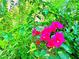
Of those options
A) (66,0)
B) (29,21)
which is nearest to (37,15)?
(29,21)

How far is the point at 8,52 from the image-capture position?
2.55 metres

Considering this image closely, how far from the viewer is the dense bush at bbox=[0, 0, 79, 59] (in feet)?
7.52

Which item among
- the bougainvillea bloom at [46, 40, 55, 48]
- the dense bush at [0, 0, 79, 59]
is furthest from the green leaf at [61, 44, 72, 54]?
the bougainvillea bloom at [46, 40, 55, 48]

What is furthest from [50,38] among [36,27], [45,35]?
[36,27]

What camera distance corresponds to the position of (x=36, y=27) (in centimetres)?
246

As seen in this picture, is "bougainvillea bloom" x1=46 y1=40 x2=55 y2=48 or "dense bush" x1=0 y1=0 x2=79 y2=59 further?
"dense bush" x1=0 y1=0 x2=79 y2=59

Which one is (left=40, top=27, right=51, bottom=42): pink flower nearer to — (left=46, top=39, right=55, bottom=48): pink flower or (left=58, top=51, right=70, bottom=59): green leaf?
(left=46, top=39, right=55, bottom=48): pink flower

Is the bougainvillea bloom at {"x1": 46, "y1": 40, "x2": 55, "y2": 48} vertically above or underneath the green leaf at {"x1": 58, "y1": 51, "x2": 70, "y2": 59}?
above

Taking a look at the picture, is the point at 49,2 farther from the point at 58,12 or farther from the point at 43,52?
the point at 43,52

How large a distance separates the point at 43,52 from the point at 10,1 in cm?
132

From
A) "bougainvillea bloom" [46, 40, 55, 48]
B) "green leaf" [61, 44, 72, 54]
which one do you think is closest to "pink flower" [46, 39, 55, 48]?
"bougainvillea bloom" [46, 40, 55, 48]

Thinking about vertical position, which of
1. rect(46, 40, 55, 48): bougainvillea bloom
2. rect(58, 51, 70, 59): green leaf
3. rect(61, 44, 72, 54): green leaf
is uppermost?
rect(46, 40, 55, 48): bougainvillea bloom

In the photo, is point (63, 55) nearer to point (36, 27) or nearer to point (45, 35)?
point (45, 35)

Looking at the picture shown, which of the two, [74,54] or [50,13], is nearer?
[74,54]
